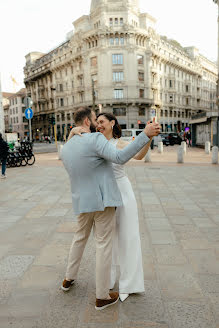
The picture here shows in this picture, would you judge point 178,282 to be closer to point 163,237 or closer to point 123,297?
point 123,297

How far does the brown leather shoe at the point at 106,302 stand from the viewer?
Answer: 8.26ft

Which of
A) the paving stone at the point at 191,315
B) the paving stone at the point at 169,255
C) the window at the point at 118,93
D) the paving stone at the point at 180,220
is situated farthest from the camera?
the window at the point at 118,93

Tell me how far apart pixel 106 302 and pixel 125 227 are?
67cm

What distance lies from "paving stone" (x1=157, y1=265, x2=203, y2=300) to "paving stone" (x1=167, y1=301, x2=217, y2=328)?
4.6 inches

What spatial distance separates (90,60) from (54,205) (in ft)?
159

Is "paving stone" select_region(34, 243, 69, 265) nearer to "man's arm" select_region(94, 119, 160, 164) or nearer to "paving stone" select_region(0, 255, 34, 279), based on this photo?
"paving stone" select_region(0, 255, 34, 279)

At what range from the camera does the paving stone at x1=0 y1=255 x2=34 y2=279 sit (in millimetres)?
3237

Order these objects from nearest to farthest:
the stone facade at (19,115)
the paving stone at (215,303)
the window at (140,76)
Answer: the paving stone at (215,303) → the window at (140,76) → the stone facade at (19,115)

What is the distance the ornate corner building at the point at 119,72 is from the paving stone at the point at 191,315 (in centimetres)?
3753

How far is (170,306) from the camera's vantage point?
2555 mm

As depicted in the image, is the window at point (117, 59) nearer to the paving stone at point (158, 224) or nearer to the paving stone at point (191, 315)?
the paving stone at point (158, 224)

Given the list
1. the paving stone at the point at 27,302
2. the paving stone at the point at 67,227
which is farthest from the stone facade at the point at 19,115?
the paving stone at the point at 27,302

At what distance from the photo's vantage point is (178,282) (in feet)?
9.77

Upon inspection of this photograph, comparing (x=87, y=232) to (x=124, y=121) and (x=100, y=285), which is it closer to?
(x=100, y=285)
